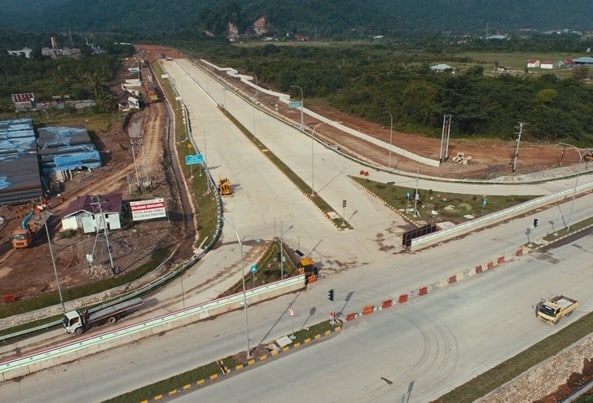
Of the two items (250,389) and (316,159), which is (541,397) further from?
(316,159)

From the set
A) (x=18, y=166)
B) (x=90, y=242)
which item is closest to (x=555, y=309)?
(x=90, y=242)

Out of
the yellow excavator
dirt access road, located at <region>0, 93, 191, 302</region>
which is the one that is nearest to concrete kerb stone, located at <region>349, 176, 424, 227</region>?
the yellow excavator

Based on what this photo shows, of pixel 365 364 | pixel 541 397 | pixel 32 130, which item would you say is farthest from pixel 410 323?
pixel 32 130

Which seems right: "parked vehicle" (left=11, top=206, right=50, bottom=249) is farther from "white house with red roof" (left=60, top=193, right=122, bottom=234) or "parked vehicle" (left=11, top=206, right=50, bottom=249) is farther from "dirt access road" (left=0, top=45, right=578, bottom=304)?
"white house with red roof" (left=60, top=193, right=122, bottom=234)

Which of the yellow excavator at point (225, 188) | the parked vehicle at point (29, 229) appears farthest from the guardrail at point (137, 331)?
the yellow excavator at point (225, 188)

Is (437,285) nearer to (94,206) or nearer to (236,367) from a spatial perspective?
(236,367)

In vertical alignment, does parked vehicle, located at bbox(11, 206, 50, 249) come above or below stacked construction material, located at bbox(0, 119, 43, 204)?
below
